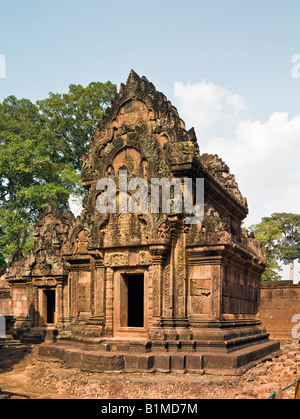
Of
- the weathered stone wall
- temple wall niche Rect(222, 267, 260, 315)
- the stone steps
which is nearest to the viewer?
the stone steps

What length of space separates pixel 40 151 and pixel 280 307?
1667 cm

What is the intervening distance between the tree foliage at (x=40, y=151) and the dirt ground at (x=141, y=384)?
17.0 m

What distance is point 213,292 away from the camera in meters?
10.7

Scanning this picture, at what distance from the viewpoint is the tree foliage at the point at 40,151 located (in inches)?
1088

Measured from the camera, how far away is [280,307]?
803 inches

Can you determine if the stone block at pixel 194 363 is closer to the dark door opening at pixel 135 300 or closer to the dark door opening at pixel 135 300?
the dark door opening at pixel 135 300

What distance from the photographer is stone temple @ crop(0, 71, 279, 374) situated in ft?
33.9

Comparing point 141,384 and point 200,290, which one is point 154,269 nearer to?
point 200,290

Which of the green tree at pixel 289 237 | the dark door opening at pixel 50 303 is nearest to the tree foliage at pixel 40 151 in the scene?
the dark door opening at pixel 50 303

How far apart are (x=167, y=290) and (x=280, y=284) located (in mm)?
11035

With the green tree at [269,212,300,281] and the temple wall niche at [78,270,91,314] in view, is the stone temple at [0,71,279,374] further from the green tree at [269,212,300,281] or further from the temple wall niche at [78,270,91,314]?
the green tree at [269,212,300,281]

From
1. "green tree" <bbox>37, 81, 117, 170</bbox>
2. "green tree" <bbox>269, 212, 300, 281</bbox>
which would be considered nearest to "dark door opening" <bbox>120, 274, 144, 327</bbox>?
"green tree" <bbox>37, 81, 117, 170</bbox>

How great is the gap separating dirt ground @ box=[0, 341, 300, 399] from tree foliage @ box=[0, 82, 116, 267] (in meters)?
17.0

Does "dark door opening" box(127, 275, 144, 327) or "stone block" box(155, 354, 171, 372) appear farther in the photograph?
"dark door opening" box(127, 275, 144, 327)
